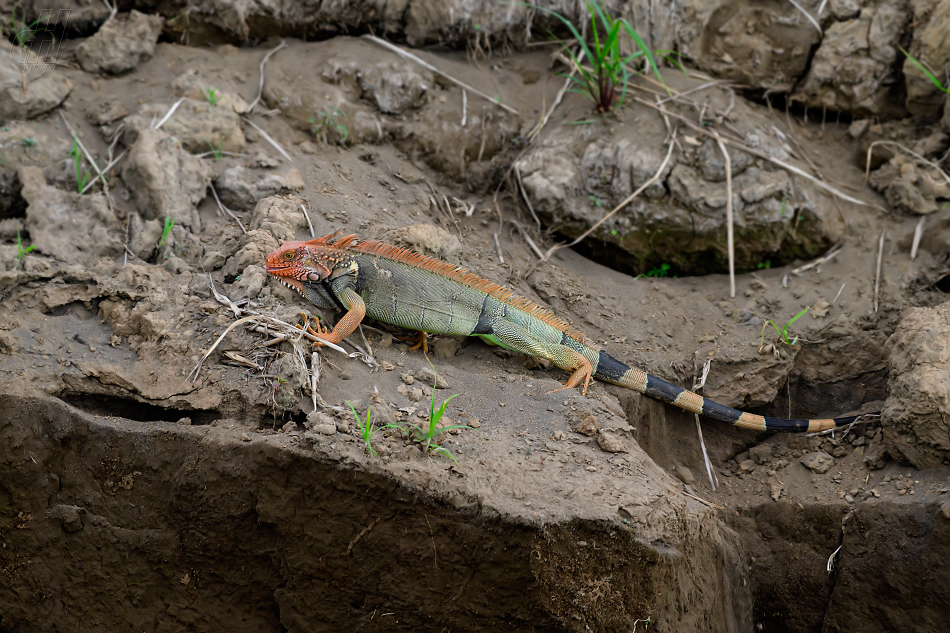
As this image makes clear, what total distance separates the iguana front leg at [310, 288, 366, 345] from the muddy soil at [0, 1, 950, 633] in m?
0.12

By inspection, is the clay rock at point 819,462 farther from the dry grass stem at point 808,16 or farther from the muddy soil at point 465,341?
the dry grass stem at point 808,16

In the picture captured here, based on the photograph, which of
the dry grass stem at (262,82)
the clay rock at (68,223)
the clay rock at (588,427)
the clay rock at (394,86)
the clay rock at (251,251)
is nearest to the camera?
the clay rock at (588,427)

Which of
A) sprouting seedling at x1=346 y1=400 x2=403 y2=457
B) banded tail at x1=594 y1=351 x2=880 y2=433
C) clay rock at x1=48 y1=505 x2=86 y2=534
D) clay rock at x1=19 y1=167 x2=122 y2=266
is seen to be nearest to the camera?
sprouting seedling at x1=346 y1=400 x2=403 y2=457

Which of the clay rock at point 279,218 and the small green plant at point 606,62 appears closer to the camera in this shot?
the clay rock at point 279,218

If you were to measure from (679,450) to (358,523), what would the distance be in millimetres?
2609

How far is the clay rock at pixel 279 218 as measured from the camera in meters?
4.43

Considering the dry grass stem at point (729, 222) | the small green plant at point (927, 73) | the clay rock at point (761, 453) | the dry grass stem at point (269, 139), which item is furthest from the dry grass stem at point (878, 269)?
the dry grass stem at point (269, 139)

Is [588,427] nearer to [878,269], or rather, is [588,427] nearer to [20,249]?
[878,269]

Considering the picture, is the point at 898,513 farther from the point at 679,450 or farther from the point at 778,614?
the point at 679,450

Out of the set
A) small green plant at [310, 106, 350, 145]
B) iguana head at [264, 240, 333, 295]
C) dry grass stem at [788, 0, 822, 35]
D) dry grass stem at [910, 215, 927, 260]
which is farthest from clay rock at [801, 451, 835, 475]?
small green plant at [310, 106, 350, 145]

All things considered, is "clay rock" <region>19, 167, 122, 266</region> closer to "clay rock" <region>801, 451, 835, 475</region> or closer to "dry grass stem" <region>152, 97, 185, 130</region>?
Result: "dry grass stem" <region>152, 97, 185, 130</region>

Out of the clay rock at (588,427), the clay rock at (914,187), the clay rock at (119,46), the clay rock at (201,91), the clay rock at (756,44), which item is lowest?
the clay rock at (588,427)

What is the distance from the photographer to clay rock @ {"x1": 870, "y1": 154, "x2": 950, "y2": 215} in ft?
17.6

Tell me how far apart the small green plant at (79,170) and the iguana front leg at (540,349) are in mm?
2854
